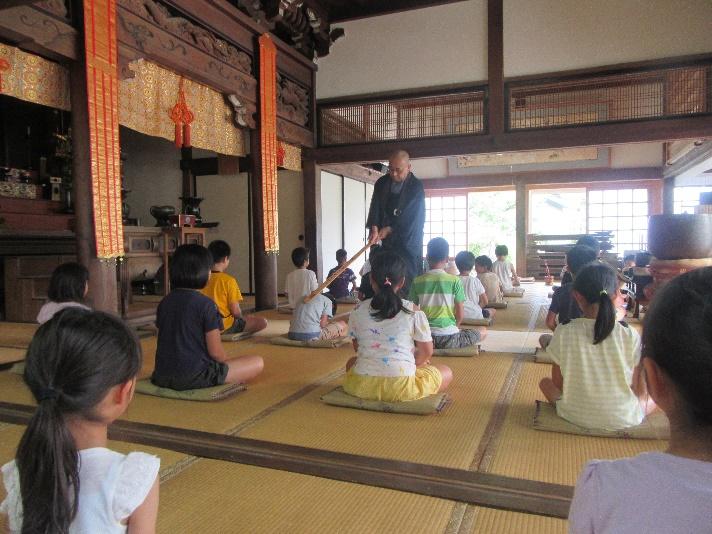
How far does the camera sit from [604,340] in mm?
1940

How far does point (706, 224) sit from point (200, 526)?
4784 mm

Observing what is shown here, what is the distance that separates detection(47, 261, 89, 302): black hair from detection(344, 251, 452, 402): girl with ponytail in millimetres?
1615

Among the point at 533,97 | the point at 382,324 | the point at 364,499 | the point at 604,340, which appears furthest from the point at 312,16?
the point at 364,499

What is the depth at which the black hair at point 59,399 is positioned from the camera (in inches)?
32.1

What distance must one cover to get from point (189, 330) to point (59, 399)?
5.51ft

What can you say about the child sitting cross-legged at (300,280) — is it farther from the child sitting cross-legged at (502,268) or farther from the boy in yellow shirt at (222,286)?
the child sitting cross-legged at (502,268)

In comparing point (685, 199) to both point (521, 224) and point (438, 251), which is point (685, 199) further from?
point (438, 251)

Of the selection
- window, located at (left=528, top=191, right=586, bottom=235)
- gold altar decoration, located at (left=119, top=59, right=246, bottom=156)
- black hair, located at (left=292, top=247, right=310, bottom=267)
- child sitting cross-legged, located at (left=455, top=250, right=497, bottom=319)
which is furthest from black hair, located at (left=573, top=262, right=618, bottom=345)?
window, located at (left=528, top=191, right=586, bottom=235)

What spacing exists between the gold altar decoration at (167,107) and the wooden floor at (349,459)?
2.23 m

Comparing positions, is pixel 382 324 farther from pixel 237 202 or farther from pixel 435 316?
pixel 237 202

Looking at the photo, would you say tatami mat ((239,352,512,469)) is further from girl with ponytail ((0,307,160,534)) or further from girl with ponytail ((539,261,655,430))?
girl with ponytail ((0,307,160,534))

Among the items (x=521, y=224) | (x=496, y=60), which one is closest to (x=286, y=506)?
(x=496, y=60)

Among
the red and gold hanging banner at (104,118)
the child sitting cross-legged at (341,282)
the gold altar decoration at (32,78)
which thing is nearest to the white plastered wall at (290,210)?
the child sitting cross-legged at (341,282)

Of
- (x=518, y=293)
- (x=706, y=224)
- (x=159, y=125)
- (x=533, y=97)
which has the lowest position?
(x=518, y=293)
